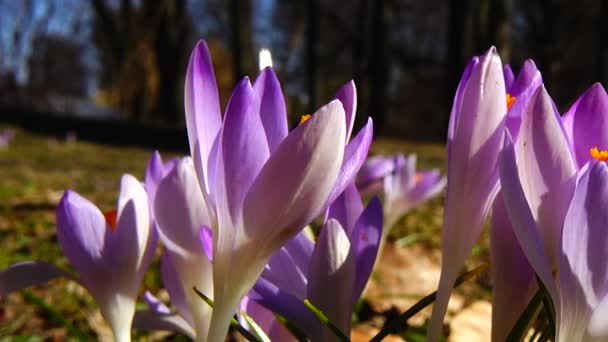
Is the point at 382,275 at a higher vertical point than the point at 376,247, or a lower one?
lower

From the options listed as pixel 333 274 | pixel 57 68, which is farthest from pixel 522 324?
pixel 57 68

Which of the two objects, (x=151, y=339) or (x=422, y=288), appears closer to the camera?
(x=151, y=339)

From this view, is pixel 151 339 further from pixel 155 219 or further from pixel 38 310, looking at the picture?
pixel 155 219

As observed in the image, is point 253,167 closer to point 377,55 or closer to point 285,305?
point 285,305

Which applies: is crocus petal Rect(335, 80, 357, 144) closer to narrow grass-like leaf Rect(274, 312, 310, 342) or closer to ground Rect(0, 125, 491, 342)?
narrow grass-like leaf Rect(274, 312, 310, 342)

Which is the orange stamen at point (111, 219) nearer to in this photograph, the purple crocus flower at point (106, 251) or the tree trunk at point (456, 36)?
the purple crocus flower at point (106, 251)

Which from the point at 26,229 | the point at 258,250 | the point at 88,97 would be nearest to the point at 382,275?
the point at 26,229

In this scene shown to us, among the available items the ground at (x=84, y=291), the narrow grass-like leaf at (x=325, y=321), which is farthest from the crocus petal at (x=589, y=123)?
the ground at (x=84, y=291)

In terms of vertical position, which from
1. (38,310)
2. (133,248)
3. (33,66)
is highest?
(133,248)
